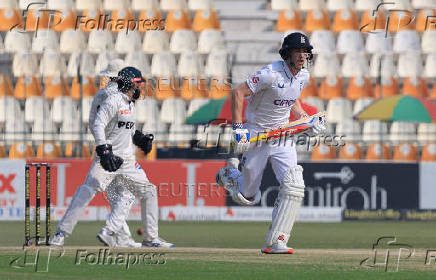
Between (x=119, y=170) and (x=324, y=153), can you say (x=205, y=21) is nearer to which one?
(x=324, y=153)

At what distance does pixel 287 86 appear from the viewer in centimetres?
967

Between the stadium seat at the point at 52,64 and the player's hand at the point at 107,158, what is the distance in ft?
43.9

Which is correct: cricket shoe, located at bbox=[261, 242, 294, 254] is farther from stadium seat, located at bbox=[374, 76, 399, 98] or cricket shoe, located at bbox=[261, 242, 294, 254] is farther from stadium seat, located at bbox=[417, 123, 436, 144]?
stadium seat, located at bbox=[374, 76, 399, 98]

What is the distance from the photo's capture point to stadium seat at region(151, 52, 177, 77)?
23.7 meters

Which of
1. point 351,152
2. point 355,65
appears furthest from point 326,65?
point 351,152

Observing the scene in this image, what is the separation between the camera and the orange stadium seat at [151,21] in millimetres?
24047

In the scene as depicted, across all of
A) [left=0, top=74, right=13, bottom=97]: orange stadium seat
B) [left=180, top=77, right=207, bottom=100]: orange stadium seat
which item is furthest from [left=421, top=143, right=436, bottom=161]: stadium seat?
[left=0, top=74, right=13, bottom=97]: orange stadium seat

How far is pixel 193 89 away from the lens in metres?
23.3

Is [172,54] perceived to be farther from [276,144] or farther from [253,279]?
[253,279]

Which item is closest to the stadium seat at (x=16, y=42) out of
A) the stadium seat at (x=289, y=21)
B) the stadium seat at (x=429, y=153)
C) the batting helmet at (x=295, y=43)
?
the stadium seat at (x=289, y=21)

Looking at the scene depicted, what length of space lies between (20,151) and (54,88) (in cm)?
297

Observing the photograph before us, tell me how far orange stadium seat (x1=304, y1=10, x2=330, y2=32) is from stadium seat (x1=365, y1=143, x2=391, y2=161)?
471 centimetres

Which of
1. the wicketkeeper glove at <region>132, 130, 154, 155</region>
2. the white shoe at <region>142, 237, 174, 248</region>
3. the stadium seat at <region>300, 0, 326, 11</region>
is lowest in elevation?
the white shoe at <region>142, 237, 174, 248</region>

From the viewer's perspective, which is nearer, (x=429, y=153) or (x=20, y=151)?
(x=20, y=151)
